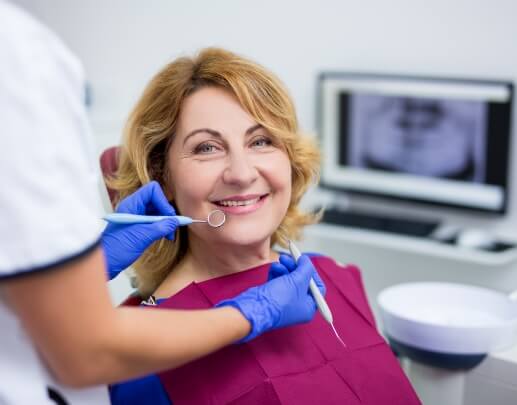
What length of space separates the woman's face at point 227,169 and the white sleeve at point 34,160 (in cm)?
55

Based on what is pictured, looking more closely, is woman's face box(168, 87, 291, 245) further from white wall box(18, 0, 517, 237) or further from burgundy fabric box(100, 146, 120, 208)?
white wall box(18, 0, 517, 237)

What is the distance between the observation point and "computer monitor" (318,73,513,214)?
7.88ft

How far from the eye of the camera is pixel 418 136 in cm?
256

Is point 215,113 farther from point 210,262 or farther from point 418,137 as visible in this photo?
point 418,137

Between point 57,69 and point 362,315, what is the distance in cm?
86

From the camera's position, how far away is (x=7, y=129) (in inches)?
27.3

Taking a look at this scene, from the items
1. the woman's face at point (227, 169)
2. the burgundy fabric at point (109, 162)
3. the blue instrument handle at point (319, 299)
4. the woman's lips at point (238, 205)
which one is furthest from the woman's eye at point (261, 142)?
the burgundy fabric at point (109, 162)

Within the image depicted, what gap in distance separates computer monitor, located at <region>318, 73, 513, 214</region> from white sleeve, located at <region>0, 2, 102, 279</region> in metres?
1.92

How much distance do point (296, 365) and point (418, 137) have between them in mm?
1532

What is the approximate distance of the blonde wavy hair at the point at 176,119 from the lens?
1.31 m

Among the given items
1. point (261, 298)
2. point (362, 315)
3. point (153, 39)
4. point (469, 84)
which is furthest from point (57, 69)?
point (153, 39)

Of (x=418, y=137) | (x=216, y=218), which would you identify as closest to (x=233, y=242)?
(x=216, y=218)

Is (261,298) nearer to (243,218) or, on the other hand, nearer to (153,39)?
(243,218)

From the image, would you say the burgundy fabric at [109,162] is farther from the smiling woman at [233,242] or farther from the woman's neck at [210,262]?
the woman's neck at [210,262]
